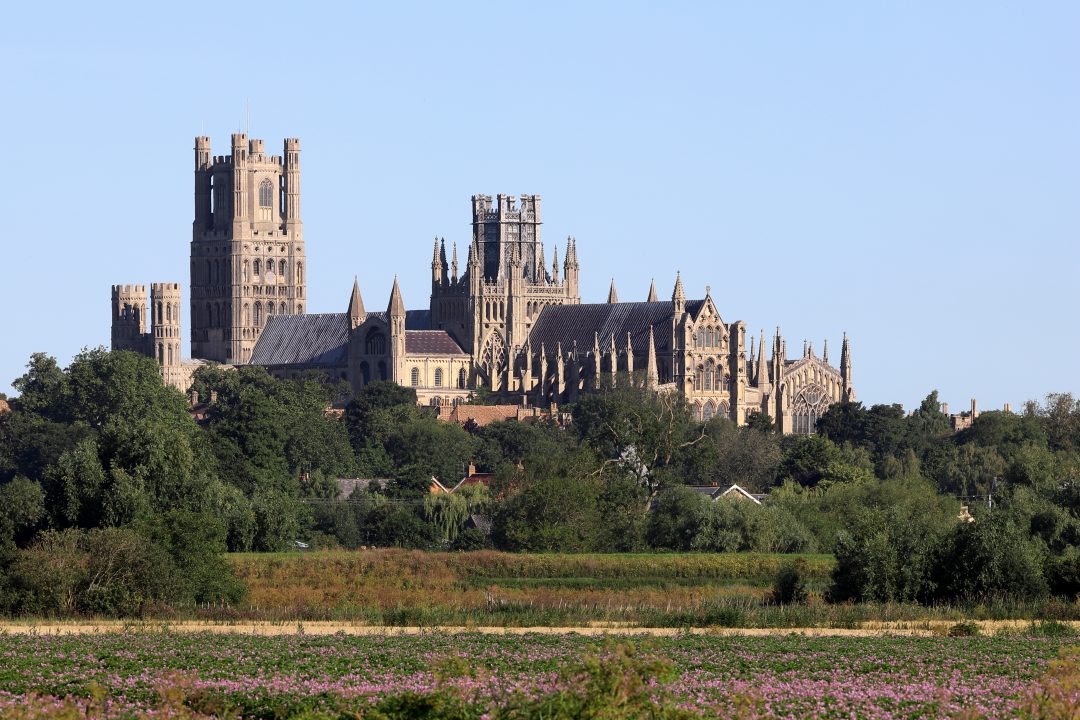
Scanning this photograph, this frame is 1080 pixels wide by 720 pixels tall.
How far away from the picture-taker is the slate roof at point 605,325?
173m

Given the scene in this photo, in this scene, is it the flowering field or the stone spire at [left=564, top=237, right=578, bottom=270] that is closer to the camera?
the flowering field

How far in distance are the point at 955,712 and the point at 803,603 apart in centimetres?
3239

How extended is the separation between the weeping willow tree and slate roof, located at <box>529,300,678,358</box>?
72.7 m

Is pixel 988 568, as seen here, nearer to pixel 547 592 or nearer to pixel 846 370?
pixel 547 592

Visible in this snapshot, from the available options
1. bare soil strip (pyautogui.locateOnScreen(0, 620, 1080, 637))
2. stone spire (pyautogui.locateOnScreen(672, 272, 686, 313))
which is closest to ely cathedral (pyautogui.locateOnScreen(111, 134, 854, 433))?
stone spire (pyautogui.locateOnScreen(672, 272, 686, 313))

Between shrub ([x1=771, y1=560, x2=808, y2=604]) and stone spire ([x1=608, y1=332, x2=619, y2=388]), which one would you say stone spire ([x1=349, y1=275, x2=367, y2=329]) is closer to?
stone spire ([x1=608, y1=332, x2=619, y2=388])

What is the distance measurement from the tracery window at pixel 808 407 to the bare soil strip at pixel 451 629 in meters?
114

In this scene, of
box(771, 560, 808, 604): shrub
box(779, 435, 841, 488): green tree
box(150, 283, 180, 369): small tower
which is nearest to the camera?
box(771, 560, 808, 604): shrub

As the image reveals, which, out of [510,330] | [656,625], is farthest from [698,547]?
[510,330]

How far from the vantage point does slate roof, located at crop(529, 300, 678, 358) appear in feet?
568

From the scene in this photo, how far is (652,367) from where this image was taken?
552ft

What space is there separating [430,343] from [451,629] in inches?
4948

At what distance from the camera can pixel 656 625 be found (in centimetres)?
5816

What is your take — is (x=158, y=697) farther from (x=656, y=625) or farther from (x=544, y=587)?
(x=544, y=587)
